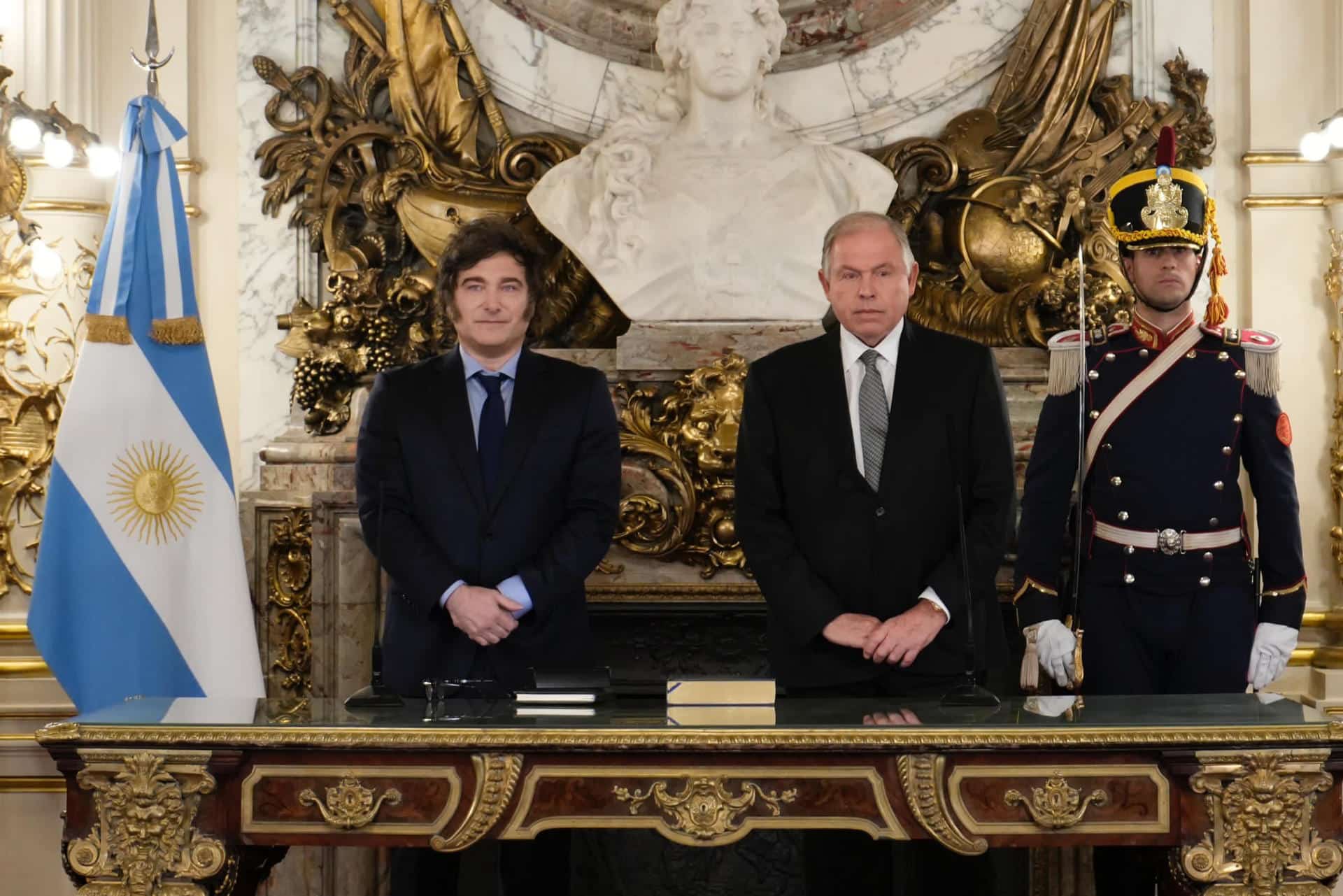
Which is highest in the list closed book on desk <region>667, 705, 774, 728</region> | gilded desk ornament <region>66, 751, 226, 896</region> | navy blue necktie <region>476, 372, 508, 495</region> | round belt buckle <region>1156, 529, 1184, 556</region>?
navy blue necktie <region>476, 372, 508, 495</region>

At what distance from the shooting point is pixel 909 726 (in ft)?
7.29

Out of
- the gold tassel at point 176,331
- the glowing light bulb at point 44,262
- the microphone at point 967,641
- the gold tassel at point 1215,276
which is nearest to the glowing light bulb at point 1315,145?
the gold tassel at point 1215,276

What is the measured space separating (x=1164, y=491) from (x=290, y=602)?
86.9 inches

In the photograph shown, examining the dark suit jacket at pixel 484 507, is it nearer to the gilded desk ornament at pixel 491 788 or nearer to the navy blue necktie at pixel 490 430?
the navy blue necktie at pixel 490 430

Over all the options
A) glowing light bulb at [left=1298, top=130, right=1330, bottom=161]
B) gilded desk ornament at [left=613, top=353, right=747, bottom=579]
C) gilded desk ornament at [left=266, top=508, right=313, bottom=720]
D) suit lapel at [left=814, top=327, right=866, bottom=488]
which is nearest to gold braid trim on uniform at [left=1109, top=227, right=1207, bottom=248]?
suit lapel at [left=814, top=327, right=866, bottom=488]

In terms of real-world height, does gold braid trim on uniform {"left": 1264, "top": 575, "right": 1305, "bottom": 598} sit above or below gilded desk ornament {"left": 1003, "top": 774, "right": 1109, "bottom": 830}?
above

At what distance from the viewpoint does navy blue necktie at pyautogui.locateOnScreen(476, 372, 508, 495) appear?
9.51 feet

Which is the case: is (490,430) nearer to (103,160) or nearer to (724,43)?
(724,43)

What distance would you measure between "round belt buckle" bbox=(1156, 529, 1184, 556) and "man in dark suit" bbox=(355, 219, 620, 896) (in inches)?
40.9

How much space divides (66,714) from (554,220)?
6.26ft

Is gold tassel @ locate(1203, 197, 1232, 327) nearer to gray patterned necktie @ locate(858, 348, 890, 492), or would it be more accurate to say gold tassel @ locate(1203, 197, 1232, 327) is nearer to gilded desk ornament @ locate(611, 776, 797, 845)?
gray patterned necktie @ locate(858, 348, 890, 492)

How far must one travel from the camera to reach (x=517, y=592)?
2.80 m

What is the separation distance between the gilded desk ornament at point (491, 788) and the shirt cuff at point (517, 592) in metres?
0.58

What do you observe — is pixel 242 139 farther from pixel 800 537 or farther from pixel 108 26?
pixel 800 537
